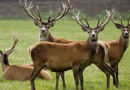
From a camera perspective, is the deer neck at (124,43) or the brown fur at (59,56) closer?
the brown fur at (59,56)

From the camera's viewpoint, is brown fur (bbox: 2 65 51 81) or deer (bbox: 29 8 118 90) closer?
deer (bbox: 29 8 118 90)

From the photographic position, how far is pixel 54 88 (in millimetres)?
9719

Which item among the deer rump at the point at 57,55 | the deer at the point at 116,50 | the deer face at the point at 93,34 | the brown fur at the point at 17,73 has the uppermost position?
the deer face at the point at 93,34

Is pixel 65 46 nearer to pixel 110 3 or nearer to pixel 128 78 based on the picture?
pixel 128 78

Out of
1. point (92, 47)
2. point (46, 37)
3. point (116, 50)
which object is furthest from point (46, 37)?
point (92, 47)

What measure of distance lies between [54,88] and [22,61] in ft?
14.8

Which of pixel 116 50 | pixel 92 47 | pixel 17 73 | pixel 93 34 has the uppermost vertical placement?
pixel 93 34

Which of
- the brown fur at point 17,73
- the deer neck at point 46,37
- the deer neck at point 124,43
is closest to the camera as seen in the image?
the brown fur at point 17,73

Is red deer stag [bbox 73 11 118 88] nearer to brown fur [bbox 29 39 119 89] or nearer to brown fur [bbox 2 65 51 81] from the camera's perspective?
brown fur [bbox 29 39 119 89]

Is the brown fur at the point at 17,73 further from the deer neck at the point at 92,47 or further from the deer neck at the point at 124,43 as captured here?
the deer neck at the point at 124,43

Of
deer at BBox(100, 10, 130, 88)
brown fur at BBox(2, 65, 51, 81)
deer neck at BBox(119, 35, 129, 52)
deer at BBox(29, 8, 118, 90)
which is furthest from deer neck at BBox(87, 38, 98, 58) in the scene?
brown fur at BBox(2, 65, 51, 81)

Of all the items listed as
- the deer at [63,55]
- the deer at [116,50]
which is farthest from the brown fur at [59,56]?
the deer at [116,50]

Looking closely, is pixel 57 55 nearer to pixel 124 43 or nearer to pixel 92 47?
pixel 92 47

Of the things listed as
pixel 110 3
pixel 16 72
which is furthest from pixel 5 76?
pixel 110 3
